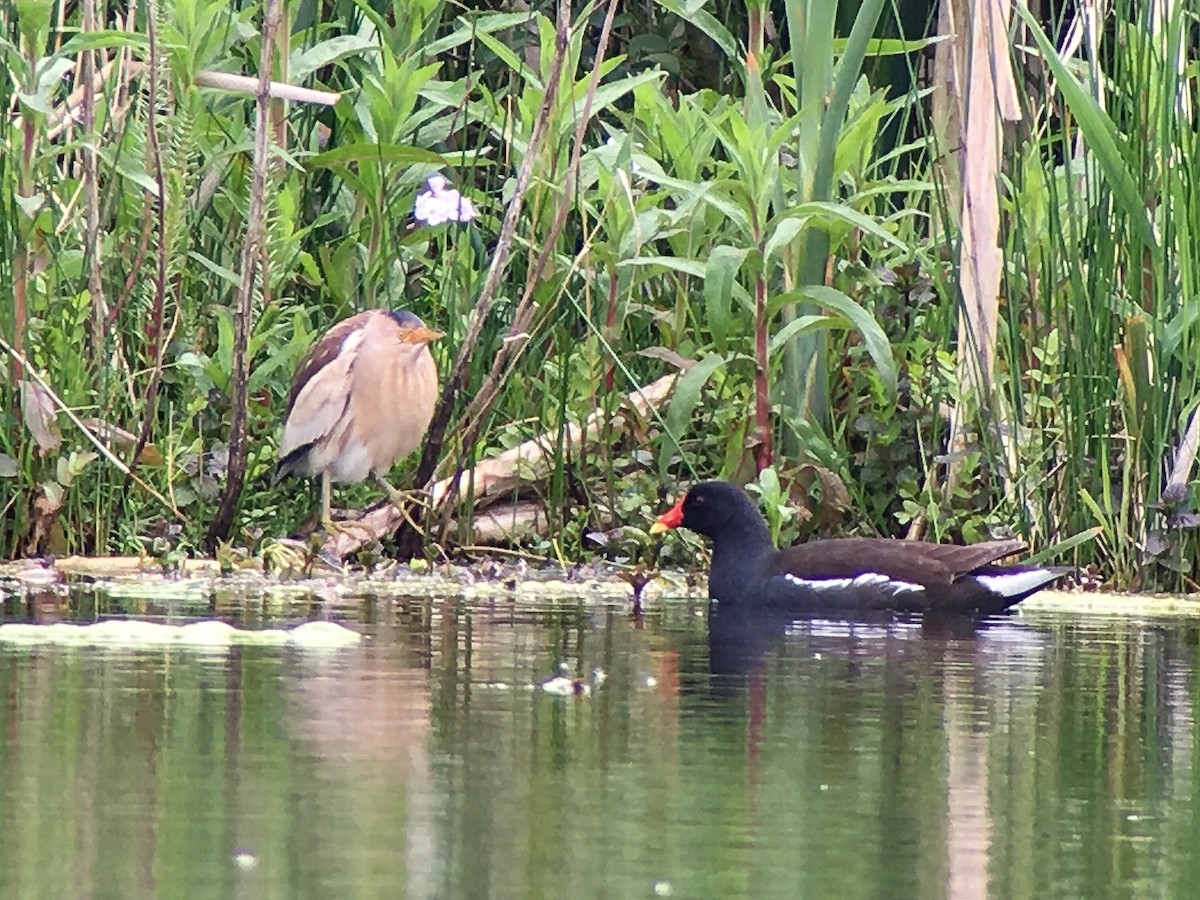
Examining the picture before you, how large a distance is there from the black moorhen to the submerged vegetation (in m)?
0.37

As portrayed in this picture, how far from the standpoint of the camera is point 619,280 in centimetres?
894

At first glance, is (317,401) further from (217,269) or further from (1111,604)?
(1111,604)

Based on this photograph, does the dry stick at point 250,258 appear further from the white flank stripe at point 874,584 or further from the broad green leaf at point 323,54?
the white flank stripe at point 874,584

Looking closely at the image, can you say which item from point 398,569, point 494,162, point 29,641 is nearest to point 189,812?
point 29,641

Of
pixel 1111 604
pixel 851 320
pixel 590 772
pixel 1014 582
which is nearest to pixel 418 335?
pixel 851 320

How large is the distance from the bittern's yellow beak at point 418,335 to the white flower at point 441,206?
1.26ft

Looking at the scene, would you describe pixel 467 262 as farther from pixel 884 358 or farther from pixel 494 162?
pixel 884 358

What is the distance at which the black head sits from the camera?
26.9 ft

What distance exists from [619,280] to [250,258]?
166 centimetres

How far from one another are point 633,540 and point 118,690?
3675 millimetres

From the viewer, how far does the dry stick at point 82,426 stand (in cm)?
789

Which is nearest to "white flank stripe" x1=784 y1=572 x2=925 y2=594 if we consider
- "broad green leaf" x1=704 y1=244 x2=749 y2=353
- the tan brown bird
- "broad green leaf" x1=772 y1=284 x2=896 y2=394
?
"broad green leaf" x1=772 y1=284 x2=896 y2=394

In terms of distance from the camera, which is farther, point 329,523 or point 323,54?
point 323,54

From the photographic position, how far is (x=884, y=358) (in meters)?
8.41
